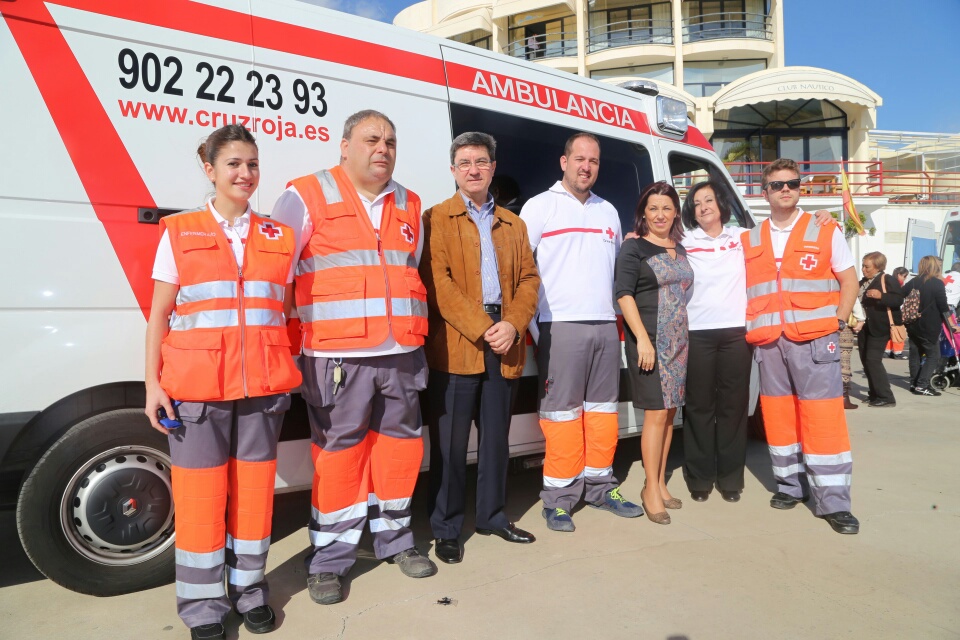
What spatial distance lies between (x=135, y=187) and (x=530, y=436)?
2.32 metres

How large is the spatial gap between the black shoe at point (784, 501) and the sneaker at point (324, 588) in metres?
2.52

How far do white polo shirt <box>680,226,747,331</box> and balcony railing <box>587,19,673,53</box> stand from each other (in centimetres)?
2422

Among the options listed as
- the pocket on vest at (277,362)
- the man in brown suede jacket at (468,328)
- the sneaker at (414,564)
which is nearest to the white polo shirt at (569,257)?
the man in brown suede jacket at (468,328)

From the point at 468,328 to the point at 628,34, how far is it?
26473 mm

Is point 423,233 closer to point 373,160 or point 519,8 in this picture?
point 373,160

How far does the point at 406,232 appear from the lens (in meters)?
2.81

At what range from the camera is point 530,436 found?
12.3 feet

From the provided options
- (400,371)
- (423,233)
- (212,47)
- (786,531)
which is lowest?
(786,531)

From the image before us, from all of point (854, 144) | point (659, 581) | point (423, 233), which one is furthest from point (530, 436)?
point (854, 144)

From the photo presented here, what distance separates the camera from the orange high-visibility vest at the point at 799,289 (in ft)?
11.5

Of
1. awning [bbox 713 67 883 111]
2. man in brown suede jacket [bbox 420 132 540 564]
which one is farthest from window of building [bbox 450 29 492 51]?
man in brown suede jacket [bbox 420 132 540 564]

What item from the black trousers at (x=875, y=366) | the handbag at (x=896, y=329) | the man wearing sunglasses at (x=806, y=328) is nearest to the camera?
the man wearing sunglasses at (x=806, y=328)

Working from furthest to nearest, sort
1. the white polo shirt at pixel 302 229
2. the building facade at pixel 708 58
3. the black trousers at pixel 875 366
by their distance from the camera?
the building facade at pixel 708 58, the black trousers at pixel 875 366, the white polo shirt at pixel 302 229

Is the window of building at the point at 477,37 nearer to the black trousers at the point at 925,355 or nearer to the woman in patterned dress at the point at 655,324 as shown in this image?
the black trousers at the point at 925,355
